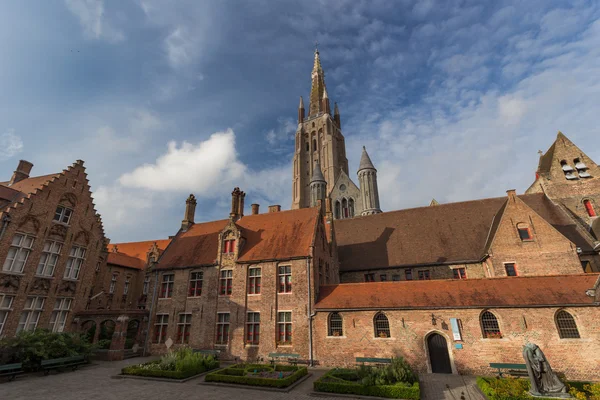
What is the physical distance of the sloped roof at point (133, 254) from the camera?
117ft

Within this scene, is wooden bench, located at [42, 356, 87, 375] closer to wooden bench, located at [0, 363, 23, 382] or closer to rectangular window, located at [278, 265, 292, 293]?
wooden bench, located at [0, 363, 23, 382]

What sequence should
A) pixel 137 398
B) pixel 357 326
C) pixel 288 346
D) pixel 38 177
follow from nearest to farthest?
pixel 137 398
pixel 357 326
pixel 288 346
pixel 38 177

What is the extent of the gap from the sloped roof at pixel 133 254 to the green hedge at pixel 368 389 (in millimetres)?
29685

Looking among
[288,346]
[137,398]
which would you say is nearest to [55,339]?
[137,398]

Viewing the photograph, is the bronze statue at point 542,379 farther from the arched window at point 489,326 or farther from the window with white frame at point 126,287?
the window with white frame at point 126,287

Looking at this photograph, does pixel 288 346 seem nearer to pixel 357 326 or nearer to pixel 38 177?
pixel 357 326

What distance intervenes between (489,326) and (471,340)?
1.34 metres

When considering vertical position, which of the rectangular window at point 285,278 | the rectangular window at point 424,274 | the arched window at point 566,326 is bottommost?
the arched window at point 566,326

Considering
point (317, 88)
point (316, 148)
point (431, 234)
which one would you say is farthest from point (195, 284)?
point (317, 88)

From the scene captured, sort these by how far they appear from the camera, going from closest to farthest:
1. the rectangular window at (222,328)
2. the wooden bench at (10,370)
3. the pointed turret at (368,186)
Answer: the wooden bench at (10,370) < the rectangular window at (222,328) < the pointed turret at (368,186)

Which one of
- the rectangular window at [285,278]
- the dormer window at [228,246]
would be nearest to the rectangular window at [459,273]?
the rectangular window at [285,278]

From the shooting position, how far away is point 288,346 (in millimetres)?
20750

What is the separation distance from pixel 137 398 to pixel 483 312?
60.1 ft

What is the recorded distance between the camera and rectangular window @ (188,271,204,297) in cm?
2525
